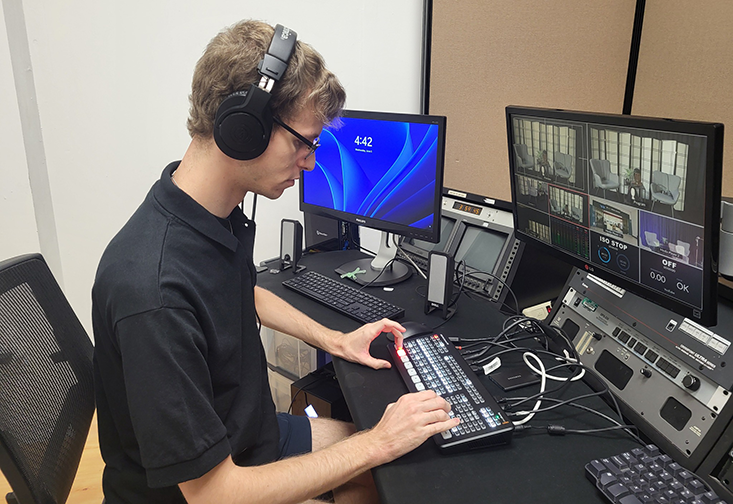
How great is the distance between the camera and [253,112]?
766mm

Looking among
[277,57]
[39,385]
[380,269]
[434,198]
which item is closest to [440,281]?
[434,198]

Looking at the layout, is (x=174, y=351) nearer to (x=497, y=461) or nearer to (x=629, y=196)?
(x=497, y=461)

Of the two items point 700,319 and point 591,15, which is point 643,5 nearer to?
point 591,15

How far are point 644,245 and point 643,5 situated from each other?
952 mm

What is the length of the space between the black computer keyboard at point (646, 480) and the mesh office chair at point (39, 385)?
0.83 meters

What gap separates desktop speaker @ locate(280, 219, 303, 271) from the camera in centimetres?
157

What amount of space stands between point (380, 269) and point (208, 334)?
2.79 ft

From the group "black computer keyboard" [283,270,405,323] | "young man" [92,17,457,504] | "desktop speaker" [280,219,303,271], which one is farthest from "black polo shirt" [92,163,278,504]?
"desktop speaker" [280,219,303,271]

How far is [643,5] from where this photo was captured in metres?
1.44

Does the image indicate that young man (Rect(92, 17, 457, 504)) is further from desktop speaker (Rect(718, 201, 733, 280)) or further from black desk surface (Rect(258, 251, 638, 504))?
desktop speaker (Rect(718, 201, 733, 280))

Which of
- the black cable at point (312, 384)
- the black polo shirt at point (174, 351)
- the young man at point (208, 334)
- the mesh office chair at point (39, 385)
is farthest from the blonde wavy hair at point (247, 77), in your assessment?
the black cable at point (312, 384)

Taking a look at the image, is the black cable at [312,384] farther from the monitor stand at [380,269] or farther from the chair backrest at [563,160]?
the chair backrest at [563,160]

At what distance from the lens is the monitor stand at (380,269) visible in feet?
4.93

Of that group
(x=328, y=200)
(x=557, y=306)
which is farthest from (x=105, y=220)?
(x=557, y=306)
